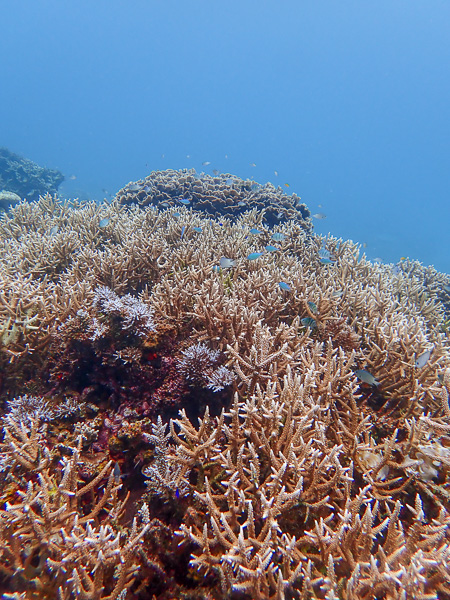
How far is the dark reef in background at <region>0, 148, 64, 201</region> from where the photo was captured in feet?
64.3

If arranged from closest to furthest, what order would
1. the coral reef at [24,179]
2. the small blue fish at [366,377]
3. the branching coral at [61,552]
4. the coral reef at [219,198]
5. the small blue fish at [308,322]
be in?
the branching coral at [61,552]
the small blue fish at [366,377]
the small blue fish at [308,322]
the coral reef at [219,198]
the coral reef at [24,179]

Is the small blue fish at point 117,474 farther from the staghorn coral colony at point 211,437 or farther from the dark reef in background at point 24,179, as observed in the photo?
the dark reef in background at point 24,179

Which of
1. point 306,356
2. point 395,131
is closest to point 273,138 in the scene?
point 395,131

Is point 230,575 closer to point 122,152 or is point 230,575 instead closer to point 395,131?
point 122,152

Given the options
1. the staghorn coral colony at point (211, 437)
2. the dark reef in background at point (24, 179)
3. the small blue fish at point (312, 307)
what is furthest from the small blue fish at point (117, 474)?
the dark reef in background at point (24, 179)

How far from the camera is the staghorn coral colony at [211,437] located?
5.23 ft

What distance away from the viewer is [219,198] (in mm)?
9617

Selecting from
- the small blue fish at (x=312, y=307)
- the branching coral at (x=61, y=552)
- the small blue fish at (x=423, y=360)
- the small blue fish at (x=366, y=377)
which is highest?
the small blue fish at (x=312, y=307)

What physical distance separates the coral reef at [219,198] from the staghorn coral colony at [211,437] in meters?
4.78

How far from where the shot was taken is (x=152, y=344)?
315cm

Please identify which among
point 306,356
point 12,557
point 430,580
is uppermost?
point 306,356

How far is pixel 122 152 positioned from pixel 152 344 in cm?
16018

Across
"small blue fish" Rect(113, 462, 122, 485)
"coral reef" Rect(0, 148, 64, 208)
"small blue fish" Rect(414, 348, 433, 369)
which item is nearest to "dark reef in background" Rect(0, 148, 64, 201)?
"coral reef" Rect(0, 148, 64, 208)

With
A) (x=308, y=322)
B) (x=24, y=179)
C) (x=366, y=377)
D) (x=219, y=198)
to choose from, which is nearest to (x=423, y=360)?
(x=366, y=377)
